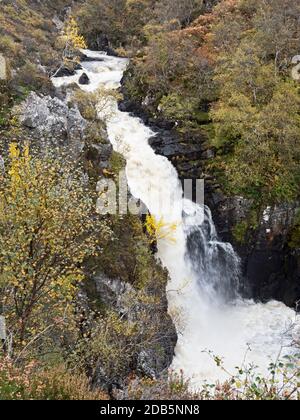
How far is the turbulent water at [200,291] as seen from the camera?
23109 mm

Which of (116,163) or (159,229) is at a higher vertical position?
(116,163)

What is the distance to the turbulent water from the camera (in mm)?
23109

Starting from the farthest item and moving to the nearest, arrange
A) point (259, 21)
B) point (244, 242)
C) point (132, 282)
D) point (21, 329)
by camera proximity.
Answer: point (259, 21) < point (244, 242) < point (132, 282) < point (21, 329)

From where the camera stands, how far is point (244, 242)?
2888cm

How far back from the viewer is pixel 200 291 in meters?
26.4

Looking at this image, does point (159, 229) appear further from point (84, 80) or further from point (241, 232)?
point (84, 80)

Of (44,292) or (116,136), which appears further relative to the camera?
(116,136)

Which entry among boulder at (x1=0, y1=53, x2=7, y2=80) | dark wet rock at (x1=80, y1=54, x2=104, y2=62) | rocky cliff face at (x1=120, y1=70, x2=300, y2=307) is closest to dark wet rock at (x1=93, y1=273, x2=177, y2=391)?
rocky cliff face at (x1=120, y1=70, x2=300, y2=307)

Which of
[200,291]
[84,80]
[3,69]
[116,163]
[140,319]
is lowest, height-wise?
[200,291]

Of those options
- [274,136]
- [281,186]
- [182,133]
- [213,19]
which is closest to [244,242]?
[281,186]

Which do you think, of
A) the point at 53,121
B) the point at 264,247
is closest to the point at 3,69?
the point at 53,121

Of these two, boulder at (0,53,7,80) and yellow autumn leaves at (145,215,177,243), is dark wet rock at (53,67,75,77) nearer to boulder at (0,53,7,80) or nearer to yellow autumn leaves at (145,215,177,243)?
boulder at (0,53,7,80)
